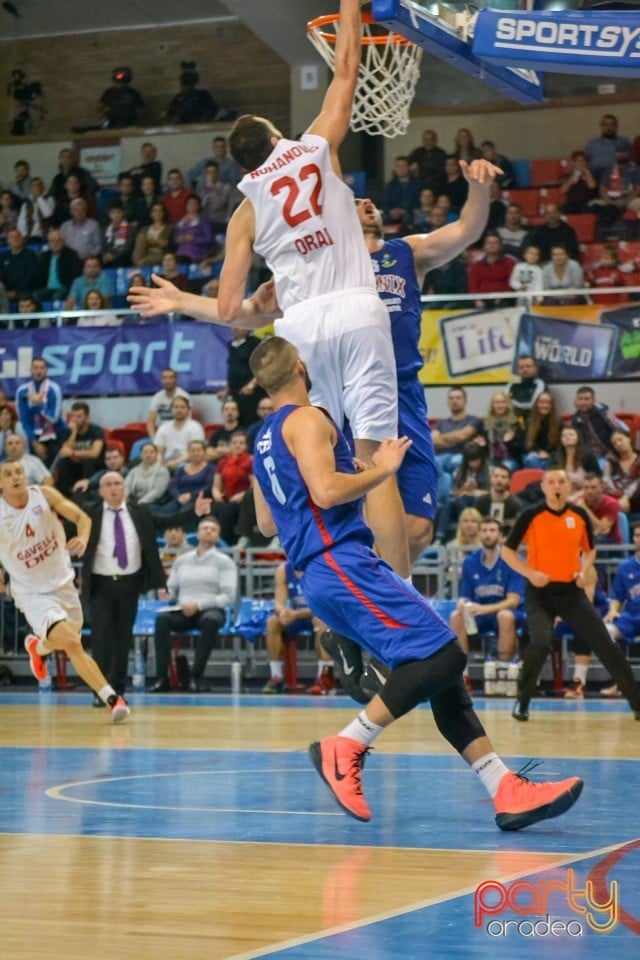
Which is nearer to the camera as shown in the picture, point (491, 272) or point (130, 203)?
point (491, 272)

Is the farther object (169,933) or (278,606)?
(278,606)

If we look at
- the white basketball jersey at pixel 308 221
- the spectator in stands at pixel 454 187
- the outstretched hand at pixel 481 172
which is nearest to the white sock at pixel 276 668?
the spectator in stands at pixel 454 187

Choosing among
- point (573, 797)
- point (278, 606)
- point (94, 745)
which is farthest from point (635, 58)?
point (278, 606)

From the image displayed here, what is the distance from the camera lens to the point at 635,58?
7.68 m

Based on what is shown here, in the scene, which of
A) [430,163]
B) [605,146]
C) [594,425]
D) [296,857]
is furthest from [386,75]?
[605,146]

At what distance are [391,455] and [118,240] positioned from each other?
18412 millimetres

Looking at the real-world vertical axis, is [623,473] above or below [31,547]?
above

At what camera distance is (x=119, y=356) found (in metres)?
21.4

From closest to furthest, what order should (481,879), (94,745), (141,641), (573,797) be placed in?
(481,879), (573,797), (94,745), (141,641)

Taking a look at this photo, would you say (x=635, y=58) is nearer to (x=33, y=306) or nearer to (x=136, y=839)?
(x=136, y=839)

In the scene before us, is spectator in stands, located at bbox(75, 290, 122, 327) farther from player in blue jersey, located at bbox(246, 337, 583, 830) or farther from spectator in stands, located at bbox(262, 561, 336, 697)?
player in blue jersey, located at bbox(246, 337, 583, 830)

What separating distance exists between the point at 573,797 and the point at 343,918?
1919 millimetres

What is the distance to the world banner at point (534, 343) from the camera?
1880 centimetres

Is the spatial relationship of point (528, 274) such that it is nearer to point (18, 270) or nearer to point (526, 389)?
point (526, 389)
